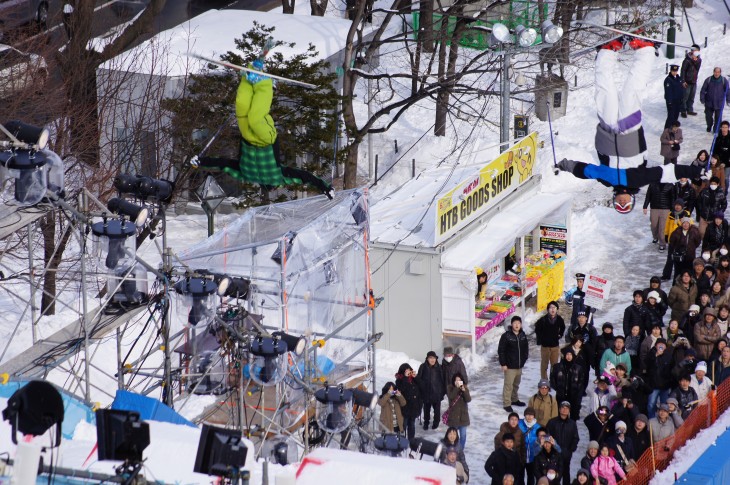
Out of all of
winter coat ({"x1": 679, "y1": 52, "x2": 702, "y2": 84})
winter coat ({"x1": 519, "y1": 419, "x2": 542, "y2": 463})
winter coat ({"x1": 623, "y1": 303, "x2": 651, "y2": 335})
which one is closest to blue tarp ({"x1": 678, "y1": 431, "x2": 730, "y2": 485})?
winter coat ({"x1": 519, "y1": 419, "x2": 542, "y2": 463})

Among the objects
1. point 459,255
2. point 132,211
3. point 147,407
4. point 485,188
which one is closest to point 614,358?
point 459,255

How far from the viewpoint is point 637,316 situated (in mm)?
17969

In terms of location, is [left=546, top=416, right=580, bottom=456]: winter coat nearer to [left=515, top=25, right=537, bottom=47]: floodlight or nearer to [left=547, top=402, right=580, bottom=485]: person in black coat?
[left=547, top=402, right=580, bottom=485]: person in black coat

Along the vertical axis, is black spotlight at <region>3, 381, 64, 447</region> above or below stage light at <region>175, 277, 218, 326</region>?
above

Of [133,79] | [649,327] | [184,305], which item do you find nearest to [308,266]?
[184,305]

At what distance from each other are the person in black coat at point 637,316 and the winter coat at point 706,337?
3.49 feet

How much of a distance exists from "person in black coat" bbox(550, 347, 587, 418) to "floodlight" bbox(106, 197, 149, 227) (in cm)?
687

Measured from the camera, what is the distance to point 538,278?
2069cm

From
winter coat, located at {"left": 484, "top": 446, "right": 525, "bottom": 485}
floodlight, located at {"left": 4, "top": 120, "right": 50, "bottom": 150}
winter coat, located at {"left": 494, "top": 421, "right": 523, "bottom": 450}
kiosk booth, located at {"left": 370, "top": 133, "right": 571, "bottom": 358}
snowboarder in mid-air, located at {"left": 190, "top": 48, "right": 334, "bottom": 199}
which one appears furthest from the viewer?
kiosk booth, located at {"left": 370, "top": 133, "right": 571, "bottom": 358}

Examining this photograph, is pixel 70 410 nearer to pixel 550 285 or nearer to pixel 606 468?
pixel 606 468

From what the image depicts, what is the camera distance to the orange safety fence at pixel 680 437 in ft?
47.9

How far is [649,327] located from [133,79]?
1016cm

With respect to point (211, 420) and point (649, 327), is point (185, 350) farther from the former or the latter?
point (649, 327)

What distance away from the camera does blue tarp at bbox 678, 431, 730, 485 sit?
14039 mm
